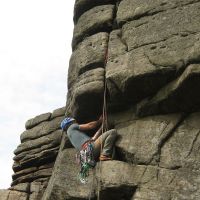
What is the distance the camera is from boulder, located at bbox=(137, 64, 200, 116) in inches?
465

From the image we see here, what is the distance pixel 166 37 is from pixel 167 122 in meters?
2.33

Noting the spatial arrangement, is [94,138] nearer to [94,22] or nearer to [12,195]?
[94,22]

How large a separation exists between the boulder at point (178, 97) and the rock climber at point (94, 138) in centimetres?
113

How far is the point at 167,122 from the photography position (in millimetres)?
12398

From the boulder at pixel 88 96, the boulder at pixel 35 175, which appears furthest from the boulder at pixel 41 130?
the boulder at pixel 88 96

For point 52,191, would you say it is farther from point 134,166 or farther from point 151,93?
point 151,93

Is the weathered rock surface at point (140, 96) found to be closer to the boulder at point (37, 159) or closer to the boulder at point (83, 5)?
the boulder at point (83, 5)

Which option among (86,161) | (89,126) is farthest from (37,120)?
(86,161)

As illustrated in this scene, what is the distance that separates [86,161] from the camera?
12.6 metres

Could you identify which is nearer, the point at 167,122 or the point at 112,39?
the point at 167,122

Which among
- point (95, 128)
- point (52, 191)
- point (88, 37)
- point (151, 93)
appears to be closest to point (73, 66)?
point (88, 37)

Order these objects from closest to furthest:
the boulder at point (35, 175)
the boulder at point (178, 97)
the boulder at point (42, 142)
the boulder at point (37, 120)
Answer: the boulder at point (178, 97), the boulder at point (35, 175), the boulder at point (42, 142), the boulder at point (37, 120)

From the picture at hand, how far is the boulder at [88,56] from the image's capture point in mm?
14039

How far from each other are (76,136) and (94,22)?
3.77m
